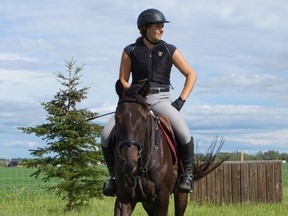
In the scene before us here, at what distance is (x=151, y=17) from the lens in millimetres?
8031

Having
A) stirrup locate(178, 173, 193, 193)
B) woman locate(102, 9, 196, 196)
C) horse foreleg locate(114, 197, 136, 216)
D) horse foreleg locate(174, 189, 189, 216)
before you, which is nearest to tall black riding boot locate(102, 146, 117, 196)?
woman locate(102, 9, 196, 196)

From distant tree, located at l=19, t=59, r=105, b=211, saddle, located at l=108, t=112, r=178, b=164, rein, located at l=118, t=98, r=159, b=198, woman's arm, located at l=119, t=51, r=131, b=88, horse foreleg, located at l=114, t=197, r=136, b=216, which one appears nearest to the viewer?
rein, located at l=118, t=98, r=159, b=198

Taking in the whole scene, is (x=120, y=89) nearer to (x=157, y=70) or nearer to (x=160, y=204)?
(x=157, y=70)

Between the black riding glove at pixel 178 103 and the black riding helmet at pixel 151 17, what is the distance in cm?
97

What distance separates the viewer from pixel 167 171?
25.2 feet

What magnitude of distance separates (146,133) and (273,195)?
45.1 ft

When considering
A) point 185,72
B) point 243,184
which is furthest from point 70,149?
point 185,72

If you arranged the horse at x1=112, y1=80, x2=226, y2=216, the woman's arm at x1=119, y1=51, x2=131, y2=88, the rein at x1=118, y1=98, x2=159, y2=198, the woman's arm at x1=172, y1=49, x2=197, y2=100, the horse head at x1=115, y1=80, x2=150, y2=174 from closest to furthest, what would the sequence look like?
the horse head at x1=115, y1=80, x2=150, y2=174 → the horse at x1=112, y1=80, x2=226, y2=216 → the rein at x1=118, y1=98, x2=159, y2=198 → the woman's arm at x1=119, y1=51, x2=131, y2=88 → the woman's arm at x1=172, y1=49, x2=197, y2=100

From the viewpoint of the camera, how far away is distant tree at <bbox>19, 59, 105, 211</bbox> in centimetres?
1805

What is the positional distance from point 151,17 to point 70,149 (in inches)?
423

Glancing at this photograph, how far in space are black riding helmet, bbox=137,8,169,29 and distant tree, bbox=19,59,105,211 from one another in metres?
10.0

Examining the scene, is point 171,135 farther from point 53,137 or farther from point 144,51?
point 53,137

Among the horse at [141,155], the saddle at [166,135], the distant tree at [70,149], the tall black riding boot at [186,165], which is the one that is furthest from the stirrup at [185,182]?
the distant tree at [70,149]

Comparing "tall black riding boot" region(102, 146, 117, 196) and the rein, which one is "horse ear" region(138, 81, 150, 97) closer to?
the rein
